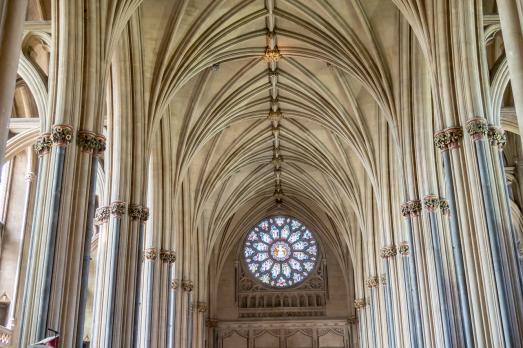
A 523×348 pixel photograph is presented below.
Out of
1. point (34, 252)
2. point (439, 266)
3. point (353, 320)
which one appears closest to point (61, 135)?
point (34, 252)

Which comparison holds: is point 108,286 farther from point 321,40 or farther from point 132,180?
point 321,40

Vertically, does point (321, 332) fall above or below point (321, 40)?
below

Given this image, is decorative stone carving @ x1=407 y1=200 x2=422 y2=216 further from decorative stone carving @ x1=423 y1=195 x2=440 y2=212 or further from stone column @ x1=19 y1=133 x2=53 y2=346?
stone column @ x1=19 y1=133 x2=53 y2=346

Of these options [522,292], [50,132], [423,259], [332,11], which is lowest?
[522,292]

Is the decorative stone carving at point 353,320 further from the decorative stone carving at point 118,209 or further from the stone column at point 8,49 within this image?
the stone column at point 8,49

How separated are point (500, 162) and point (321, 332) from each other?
2512 centimetres

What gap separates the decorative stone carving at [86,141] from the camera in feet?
50.9

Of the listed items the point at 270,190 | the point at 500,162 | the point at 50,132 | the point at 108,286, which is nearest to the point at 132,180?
the point at 108,286

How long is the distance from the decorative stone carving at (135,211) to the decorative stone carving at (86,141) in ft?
15.0

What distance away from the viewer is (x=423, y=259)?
2022 cm

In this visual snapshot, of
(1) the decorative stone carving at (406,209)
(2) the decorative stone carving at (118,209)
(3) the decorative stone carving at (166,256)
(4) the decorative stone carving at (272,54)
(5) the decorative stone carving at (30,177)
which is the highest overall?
(4) the decorative stone carving at (272,54)

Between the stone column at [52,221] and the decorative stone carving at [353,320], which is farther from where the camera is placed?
the decorative stone carving at [353,320]

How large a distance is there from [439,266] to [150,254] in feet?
34.4

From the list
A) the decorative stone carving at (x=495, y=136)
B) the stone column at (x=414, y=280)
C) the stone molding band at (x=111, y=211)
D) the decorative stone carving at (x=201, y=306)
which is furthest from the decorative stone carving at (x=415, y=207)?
the decorative stone carving at (x=201, y=306)
